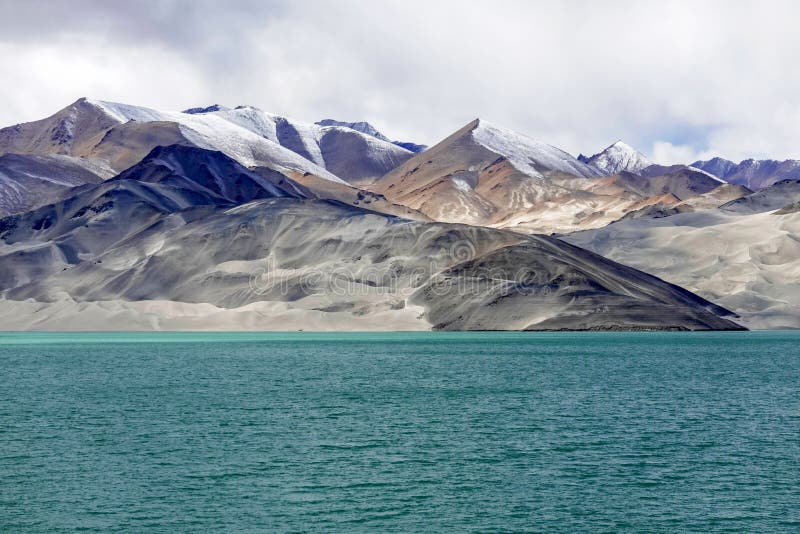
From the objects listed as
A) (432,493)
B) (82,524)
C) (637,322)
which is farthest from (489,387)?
(637,322)

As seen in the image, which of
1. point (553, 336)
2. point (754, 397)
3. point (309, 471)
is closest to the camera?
point (309, 471)

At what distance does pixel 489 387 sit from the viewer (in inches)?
3329

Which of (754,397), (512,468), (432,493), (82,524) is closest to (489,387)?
(754,397)

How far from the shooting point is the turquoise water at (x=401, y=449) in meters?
38.5

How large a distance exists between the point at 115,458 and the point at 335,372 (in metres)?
52.5

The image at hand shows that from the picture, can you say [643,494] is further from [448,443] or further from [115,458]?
[115,458]

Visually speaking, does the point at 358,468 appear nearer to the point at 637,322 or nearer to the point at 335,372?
the point at 335,372

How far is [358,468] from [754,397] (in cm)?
4112

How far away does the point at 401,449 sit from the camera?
5203 cm

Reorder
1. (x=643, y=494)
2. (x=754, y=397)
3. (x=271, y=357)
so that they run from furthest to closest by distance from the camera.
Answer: (x=271, y=357) < (x=754, y=397) < (x=643, y=494)

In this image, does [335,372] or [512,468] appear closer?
[512,468]

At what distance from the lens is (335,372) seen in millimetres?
101000

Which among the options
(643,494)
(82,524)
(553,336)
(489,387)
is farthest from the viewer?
(553,336)

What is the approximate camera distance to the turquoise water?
38.5m
